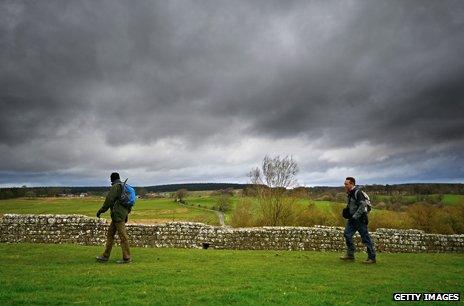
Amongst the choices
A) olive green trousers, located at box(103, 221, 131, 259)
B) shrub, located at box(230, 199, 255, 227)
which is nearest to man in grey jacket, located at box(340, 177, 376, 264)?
olive green trousers, located at box(103, 221, 131, 259)

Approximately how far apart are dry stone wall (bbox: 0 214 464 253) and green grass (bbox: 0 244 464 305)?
4397mm

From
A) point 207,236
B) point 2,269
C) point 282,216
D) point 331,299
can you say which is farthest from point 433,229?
point 2,269

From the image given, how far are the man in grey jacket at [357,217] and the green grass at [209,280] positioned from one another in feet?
2.14

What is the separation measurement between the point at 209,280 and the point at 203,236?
31.7ft

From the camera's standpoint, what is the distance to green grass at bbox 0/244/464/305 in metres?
7.22

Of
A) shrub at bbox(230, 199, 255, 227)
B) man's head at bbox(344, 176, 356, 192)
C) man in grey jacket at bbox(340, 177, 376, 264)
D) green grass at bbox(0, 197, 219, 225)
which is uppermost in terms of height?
man's head at bbox(344, 176, 356, 192)

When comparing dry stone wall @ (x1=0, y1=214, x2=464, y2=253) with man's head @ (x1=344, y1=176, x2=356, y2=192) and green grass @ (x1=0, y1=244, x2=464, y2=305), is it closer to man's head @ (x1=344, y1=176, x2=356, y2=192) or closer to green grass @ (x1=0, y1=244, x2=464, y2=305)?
green grass @ (x1=0, y1=244, x2=464, y2=305)

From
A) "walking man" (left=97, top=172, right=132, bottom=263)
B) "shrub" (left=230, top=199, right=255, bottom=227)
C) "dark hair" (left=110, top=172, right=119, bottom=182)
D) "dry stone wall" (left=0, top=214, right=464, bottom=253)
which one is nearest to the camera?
"walking man" (left=97, top=172, right=132, bottom=263)

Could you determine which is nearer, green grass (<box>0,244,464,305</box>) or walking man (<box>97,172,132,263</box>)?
green grass (<box>0,244,464,305</box>)

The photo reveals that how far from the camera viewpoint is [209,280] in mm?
9094

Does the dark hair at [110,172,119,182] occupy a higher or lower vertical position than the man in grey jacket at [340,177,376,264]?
higher

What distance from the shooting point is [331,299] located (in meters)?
7.39

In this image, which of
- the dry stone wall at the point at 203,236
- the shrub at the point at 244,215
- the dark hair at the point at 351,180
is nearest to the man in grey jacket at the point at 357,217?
the dark hair at the point at 351,180

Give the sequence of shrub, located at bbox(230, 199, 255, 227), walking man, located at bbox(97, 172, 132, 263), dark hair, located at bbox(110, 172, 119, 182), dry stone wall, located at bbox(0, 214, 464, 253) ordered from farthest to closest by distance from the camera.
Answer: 1. shrub, located at bbox(230, 199, 255, 227)
2. dry stone wall, located at bbox(0, 214, 464, 253)
3. dark hair, located at bbox(110, 172, 119, 182)
4. walking man, located at bbox(97, 172, 132, 263)
